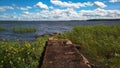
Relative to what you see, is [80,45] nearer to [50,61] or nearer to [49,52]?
[49,52]

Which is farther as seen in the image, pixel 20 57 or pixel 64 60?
pixel 20 57

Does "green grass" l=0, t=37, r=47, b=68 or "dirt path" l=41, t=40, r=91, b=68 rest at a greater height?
"dirt path" l=41, t=40, r=91, b=68

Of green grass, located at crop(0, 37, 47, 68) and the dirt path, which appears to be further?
green grass, located at crop(0, 37, 47, 68)

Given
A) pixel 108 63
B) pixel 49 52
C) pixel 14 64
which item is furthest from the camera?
pixel 108 63

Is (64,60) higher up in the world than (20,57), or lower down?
higher up

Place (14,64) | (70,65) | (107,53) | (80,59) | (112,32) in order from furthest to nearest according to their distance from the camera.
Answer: (112,32) < (107,53) < (14,64) < (80,59) < (70,65)

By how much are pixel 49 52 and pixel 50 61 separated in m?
1.07

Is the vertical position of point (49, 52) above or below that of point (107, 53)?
above

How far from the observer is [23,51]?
8945mm

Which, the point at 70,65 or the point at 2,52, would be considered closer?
the point at 70,65

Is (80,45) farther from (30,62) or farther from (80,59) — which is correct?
(80,59)

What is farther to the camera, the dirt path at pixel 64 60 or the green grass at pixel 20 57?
the green grass at pixel 20 57

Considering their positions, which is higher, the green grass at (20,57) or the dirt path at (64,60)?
the dirt path at (64,60)

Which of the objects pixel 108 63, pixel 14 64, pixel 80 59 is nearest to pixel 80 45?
pixel 108 63
